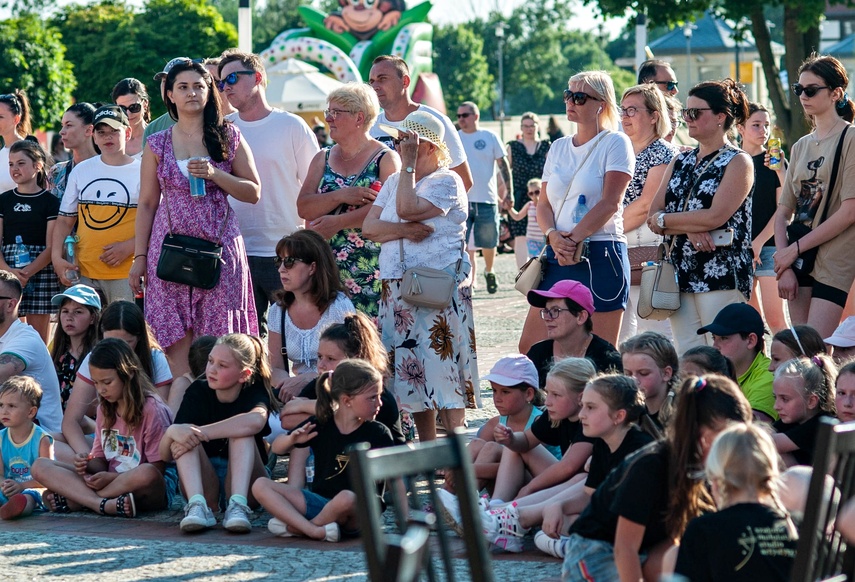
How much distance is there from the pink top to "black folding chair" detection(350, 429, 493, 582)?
10.7 ft

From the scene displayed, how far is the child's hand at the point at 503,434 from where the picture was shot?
5.44 meters

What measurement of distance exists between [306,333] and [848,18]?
87537mm

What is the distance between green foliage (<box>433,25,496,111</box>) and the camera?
77.0 meters

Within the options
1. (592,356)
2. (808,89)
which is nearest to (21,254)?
(592,356)

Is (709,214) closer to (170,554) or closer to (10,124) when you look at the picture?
(170,554)

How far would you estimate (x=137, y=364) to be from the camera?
20.2ft

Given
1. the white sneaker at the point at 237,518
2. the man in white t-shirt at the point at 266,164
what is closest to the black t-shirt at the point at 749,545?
the white sneaker at the point at 237,518

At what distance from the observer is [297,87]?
1180 inches

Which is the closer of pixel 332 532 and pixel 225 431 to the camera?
pixel 332 532

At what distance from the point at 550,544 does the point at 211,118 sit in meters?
3.02

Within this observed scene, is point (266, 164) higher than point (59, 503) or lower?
higher

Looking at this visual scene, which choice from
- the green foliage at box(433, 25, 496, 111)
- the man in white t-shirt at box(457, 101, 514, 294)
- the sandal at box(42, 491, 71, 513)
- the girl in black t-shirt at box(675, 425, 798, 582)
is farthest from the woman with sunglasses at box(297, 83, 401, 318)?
the green foliage at box(433, 25, 496, 111)

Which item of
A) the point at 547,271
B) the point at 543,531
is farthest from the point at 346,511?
the point at 547,271

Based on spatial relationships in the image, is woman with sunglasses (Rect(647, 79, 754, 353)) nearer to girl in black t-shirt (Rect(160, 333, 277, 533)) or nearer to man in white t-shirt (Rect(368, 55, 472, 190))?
man in white t-shirt (Rect(368, 55, 472, 190))
